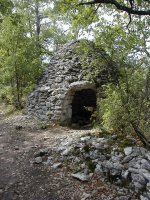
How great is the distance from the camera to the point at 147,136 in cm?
617

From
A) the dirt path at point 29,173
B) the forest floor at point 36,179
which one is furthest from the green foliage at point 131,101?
the dirt path at point 29,173

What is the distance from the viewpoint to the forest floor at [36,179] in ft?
15.3

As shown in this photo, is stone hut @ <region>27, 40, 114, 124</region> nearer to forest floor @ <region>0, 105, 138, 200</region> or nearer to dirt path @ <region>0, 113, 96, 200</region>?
dirt path @ <region>0, 113, 96, 200</region>

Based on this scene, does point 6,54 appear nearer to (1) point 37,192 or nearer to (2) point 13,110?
(2) point 13,110

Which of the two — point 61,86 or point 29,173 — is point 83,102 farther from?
point 29,173

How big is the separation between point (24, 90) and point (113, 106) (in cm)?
651

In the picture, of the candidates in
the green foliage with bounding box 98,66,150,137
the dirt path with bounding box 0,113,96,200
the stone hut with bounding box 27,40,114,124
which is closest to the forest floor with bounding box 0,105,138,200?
the dirt path with bounding box 0,113,96,200

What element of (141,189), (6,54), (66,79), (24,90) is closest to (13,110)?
(24,90)

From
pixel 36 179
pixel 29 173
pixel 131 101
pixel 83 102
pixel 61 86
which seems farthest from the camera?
pixel 83 102

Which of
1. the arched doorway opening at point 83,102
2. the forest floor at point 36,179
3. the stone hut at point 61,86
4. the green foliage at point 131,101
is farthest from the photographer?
the arched doorway opening at point 83,102

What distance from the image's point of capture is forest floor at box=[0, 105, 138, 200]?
4.65m

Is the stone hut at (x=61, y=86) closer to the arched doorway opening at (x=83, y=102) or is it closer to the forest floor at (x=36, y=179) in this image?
the arched doorway opening at (x=83, y=102)

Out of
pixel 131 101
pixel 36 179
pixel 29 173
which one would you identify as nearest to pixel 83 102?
pixel 131 101

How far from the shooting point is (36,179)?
A: 5211 millimetres
